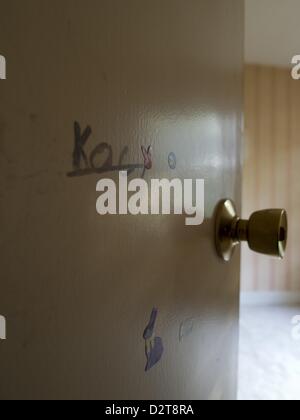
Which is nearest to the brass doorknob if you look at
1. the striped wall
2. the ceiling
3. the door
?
the door

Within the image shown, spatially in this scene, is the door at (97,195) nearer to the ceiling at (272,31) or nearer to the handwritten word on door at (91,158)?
the handwritten word on door at (91,158)

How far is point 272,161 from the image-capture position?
2494 mm

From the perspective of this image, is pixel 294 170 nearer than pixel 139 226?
No

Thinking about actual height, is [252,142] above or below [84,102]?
above

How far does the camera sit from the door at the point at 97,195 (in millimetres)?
176

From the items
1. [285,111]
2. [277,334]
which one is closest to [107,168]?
[277,334]

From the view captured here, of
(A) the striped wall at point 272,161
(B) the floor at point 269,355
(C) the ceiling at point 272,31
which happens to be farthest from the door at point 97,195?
(A) the striped wall at point 272,161

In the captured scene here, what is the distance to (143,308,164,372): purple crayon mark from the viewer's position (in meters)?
0.28

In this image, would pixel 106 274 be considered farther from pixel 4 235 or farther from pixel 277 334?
pixel 277 334

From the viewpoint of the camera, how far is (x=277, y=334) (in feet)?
6.50

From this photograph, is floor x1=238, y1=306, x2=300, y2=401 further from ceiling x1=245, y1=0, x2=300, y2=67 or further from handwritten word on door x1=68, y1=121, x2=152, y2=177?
ceiling x1=245, y1=0, x2=300, y2=67

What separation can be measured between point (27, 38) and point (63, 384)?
21cm

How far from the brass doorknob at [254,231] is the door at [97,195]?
5 cm

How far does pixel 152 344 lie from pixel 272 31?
219cm
